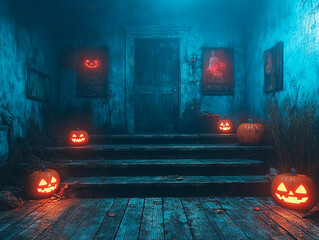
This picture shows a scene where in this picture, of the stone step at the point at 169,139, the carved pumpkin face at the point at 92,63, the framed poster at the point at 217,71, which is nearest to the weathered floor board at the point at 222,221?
the stone step at the point at 169,139

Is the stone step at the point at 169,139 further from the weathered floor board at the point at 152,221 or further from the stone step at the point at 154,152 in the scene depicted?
the weathered floor board at the point at 152,221

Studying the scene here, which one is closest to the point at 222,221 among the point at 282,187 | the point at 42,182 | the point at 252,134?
the point at 282,187

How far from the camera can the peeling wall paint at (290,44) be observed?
3068mm

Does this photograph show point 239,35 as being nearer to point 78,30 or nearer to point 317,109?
A: point 317,109

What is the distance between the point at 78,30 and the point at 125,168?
4053mm

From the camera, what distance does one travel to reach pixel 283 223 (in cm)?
196

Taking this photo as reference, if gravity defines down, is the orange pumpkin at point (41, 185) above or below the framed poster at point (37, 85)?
below

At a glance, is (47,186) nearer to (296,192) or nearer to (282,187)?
(282,187)

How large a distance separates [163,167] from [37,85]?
119 inches

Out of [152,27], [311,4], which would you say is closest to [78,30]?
[152,27]

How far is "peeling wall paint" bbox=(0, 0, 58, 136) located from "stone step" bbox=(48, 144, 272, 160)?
0.93 metres

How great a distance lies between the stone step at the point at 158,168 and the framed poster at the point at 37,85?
5.45 feet

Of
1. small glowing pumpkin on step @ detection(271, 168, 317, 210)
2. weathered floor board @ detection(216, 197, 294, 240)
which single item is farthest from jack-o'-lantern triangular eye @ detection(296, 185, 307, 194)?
weathered floor board @ detection(216, 197, 294, 240)

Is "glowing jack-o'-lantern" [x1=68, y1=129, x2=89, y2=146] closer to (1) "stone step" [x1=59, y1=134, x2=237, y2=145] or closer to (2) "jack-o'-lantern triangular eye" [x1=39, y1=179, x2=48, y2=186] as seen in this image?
(1) "stone step" [x1=59, y1=134, x2=237, y2=145]
